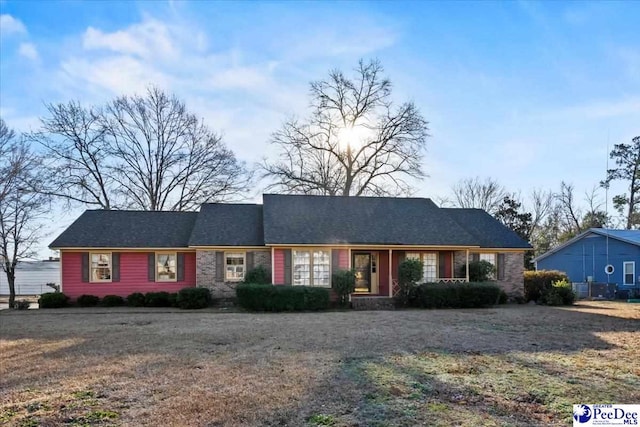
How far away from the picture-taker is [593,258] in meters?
29.8

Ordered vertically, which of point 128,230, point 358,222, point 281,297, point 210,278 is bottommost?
point 281,297

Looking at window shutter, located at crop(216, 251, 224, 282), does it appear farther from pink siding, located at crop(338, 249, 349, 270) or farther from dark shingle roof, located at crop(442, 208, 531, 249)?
dark shingle roof, located at crop(442, 208, 531, 249)

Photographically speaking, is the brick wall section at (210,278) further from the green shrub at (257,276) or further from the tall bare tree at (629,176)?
the tall bare tree at (629,176)

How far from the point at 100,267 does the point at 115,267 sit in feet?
2.29

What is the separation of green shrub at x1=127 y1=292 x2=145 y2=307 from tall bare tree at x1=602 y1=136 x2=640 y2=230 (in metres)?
37.8

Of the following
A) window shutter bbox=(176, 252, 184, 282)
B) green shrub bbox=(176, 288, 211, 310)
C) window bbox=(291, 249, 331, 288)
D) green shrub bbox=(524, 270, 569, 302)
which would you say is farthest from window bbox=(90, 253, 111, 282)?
green shrub bbox=(524, 270, 569, 302)

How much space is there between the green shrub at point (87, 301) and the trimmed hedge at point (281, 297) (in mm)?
6950

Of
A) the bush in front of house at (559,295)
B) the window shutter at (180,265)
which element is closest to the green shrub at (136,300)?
the window shutter at (180,265)

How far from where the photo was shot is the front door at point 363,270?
21.9 m

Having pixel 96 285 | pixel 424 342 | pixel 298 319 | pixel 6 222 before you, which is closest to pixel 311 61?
pixel 298 319

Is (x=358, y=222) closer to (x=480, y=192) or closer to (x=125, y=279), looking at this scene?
(x=125, y=279)

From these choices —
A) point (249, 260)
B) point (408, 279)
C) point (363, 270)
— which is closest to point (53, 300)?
point (249, 260)

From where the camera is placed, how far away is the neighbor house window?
2170cm

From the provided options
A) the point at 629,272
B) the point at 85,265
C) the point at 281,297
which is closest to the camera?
the point at 281,297
